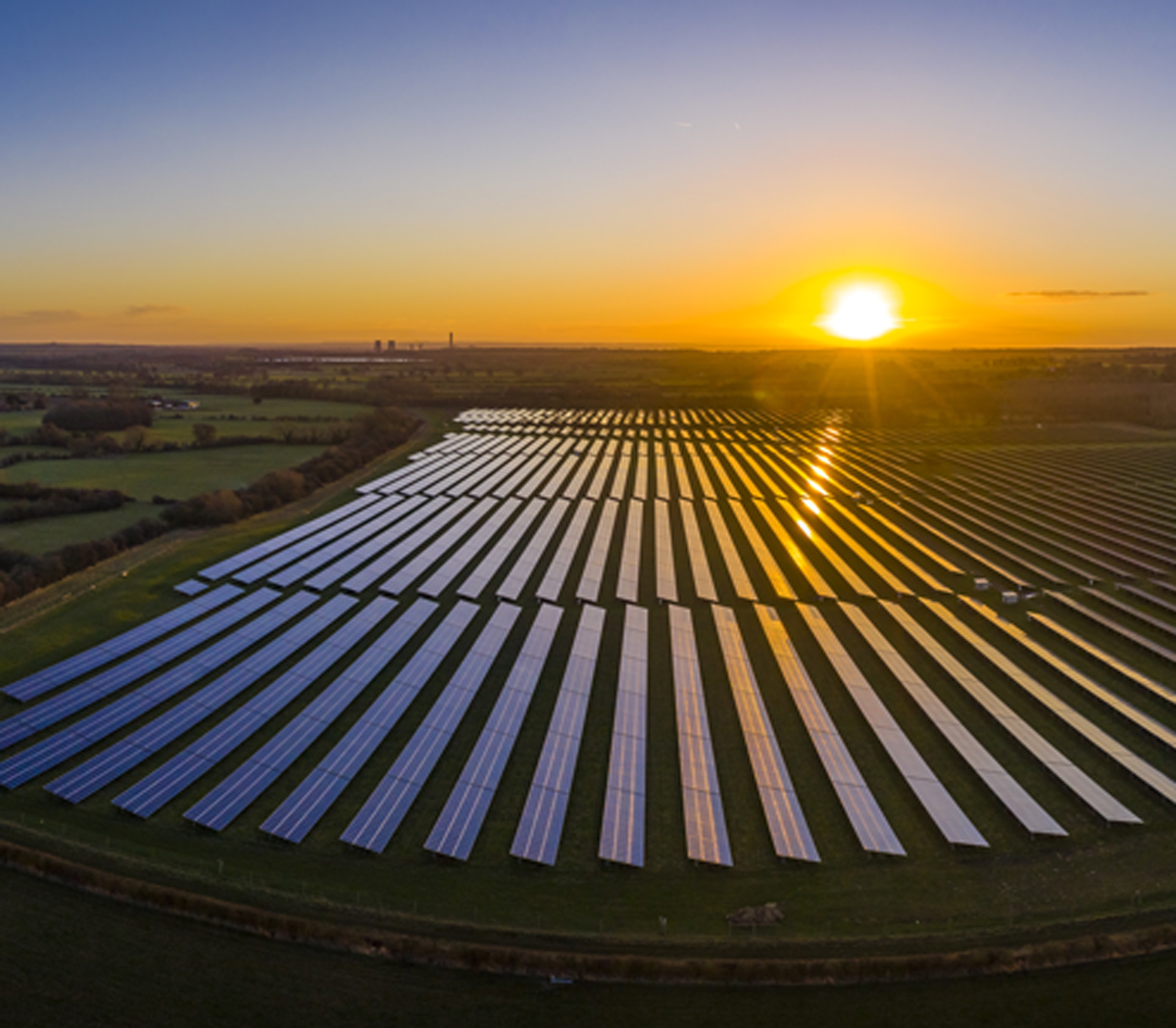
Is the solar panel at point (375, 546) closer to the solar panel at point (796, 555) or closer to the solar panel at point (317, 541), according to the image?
the solar panel at point (317, 541)

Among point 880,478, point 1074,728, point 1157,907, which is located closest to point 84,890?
point 1157,907

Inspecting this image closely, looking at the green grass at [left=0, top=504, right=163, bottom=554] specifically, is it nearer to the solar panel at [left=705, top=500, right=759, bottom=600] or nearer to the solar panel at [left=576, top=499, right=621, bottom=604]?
the solar panel at [left=576, top=499, right=621, bottom=604]

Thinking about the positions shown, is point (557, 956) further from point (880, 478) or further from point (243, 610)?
point (880, 478)

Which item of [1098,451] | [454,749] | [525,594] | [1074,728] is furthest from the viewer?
[1098,451]

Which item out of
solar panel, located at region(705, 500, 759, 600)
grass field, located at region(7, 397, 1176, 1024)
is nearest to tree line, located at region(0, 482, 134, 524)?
grass field, located at region(7, 397, 1176, 1024)

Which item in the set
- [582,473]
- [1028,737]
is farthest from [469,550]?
[1028,737]

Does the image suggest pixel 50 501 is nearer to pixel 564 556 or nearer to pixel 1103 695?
pixel 564 556
